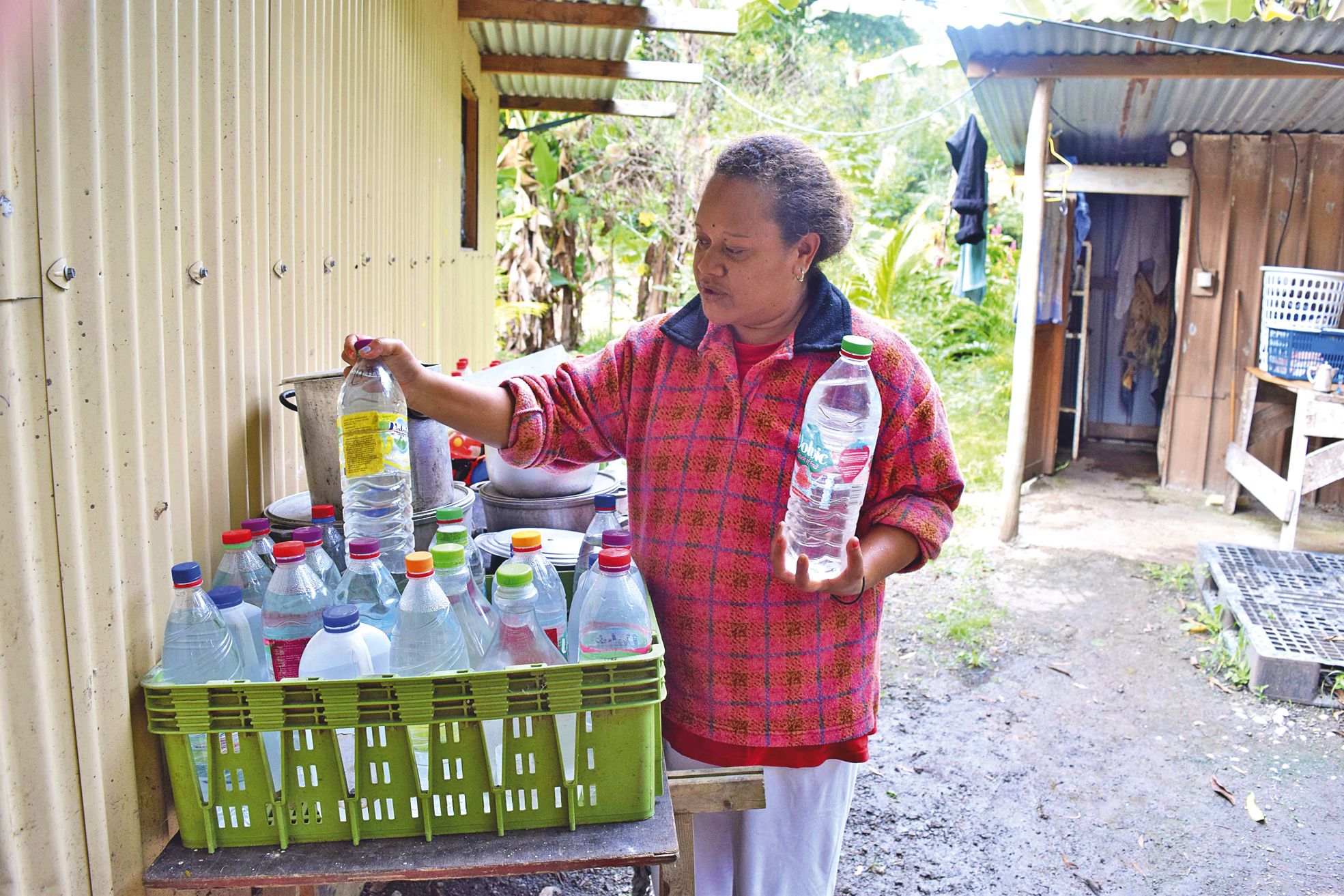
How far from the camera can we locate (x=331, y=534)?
2.33 metres

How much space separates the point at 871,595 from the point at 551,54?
689 centimetres

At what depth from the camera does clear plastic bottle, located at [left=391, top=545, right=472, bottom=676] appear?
1718mm

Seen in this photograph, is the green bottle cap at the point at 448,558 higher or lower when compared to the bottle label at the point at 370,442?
lower

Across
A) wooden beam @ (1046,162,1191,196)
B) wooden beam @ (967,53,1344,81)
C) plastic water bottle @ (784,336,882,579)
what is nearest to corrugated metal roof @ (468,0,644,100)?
wooden beam @ (967,53,1344,81)

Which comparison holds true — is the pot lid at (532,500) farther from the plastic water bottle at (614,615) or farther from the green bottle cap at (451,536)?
the plastic water bottle at (614,615)

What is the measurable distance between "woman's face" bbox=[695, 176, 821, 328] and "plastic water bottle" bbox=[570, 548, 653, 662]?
609 millimetres

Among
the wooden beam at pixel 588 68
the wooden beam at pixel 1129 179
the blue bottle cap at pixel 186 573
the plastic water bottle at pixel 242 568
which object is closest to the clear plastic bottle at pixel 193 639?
the blue bottle cap at pixel 186 573

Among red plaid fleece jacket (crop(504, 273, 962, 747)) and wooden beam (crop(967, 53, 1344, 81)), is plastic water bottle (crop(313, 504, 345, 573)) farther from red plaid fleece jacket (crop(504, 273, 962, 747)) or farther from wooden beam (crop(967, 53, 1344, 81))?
wooden beam (crop(967, 53, 1344, 81))

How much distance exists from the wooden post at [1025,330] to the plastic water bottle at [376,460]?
5.60 m

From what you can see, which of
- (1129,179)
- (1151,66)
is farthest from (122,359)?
(1129,179)

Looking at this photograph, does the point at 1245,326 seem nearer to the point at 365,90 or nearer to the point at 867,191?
the point at 867,191

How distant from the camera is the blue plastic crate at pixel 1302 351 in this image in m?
6.77

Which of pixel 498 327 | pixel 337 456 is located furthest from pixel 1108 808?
pixel 498 327

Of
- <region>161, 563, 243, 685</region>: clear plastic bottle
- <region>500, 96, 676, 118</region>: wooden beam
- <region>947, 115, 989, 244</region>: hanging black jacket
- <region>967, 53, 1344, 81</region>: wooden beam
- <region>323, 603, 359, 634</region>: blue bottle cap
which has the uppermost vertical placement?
<region>500, 96, 676, 118</region>: wooden beam
